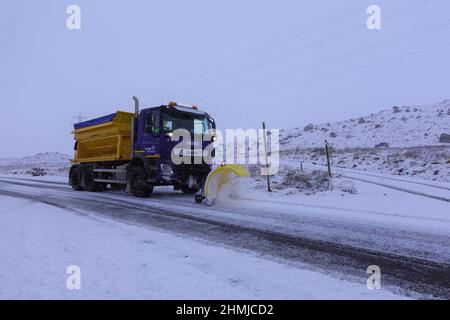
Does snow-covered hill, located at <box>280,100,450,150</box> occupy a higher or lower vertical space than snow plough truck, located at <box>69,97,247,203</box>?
higher

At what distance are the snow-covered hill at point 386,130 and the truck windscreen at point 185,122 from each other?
30.9 meters

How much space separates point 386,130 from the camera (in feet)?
152

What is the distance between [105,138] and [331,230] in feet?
33.3

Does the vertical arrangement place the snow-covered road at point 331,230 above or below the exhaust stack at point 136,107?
below

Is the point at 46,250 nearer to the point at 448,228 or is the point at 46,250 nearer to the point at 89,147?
the point at 448,228

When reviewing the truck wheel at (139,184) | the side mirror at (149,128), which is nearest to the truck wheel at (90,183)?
the truck wheel at (139,184)

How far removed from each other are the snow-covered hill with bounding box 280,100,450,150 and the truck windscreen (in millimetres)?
30853

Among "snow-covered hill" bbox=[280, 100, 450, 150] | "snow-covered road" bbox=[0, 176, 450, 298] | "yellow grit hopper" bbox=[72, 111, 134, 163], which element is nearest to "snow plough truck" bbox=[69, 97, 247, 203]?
"yellow grit hopper" bbox=[72, 111, 134, 163]

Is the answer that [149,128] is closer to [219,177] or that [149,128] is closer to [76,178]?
[219,177]

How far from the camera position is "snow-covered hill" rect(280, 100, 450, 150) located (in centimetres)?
3984

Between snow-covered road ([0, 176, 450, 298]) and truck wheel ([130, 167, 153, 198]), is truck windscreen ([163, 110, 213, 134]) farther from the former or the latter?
snow-covered road ([0, 176, 450, 298])

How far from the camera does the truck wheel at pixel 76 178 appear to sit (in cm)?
1513

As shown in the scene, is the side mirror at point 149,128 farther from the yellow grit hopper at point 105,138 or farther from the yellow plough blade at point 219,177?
the yellow plough blade at point 219,177
